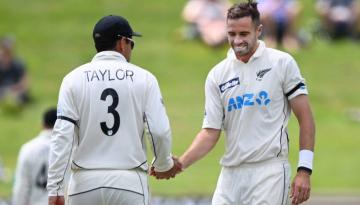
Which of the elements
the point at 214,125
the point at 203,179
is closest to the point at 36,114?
the point at 203,179

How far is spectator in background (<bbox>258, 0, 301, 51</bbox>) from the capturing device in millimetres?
22734

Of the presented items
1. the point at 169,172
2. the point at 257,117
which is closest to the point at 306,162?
the point at 257,117

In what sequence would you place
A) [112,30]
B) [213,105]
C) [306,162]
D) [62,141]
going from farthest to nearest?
1. [213,105]
2. [306,162]
3. [112,30]
4. [62,141]

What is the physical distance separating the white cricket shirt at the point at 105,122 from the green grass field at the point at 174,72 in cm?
775

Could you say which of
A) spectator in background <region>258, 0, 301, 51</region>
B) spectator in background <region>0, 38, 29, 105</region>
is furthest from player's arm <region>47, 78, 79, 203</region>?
spectator in background <region>258, 0, 301, 51</region>

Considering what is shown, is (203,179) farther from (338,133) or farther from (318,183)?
(338,133)

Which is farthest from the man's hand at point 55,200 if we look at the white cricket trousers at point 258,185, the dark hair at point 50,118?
the dark hair at point 50,118

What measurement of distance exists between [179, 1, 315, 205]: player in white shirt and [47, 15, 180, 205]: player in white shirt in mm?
730

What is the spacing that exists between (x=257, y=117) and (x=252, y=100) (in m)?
0.13

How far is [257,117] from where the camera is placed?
8.44 meters

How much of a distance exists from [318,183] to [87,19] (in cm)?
962

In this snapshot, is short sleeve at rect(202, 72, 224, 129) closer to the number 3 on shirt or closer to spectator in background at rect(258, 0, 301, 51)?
the number 3 on shirt

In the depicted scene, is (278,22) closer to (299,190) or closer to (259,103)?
(259,103)

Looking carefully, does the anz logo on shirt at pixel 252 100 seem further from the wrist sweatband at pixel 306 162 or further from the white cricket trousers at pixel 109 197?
the white cricket trousers at pixel 109 197
